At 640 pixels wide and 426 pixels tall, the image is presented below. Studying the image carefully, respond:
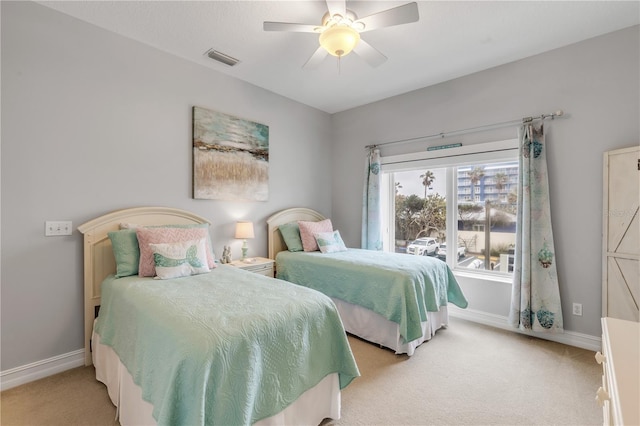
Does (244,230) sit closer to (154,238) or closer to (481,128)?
(154,238)

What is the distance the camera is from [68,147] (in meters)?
2.22

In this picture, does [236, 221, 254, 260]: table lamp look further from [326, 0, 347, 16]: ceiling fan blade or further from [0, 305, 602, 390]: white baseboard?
[326, 0, 347, 16]: ceiling fan blade

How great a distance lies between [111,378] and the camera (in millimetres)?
1835

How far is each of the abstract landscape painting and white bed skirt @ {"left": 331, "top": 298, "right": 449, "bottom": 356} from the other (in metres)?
1.66

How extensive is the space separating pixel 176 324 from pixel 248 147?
8.02ft

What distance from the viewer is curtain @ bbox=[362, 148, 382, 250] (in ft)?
12.8

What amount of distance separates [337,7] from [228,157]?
1915 millimetres

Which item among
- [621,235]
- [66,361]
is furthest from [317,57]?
[66,361]

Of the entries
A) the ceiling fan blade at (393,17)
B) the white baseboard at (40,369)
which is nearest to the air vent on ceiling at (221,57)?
the ceiling fan blade at (393,17)

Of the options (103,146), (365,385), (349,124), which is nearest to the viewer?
(365,385)

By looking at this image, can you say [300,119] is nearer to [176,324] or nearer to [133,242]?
[133,242]

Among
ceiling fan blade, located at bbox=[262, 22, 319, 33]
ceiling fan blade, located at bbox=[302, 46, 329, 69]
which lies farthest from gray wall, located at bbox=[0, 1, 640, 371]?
ceiling fan blade, located at bbox=[262, 22, 319, 33]

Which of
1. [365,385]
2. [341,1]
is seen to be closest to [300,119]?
[341,1]

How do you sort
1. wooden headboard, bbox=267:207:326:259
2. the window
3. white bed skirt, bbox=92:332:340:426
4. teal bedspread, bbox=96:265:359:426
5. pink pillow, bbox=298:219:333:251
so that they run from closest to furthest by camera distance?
teal bedspread, bbox=96:265:359:426 < white bed skirt, bbox=92:332:340:426 < the window < pink pillow, bbox=298:219:333:251 < wooden headboard, bbox=267:207:326:259
